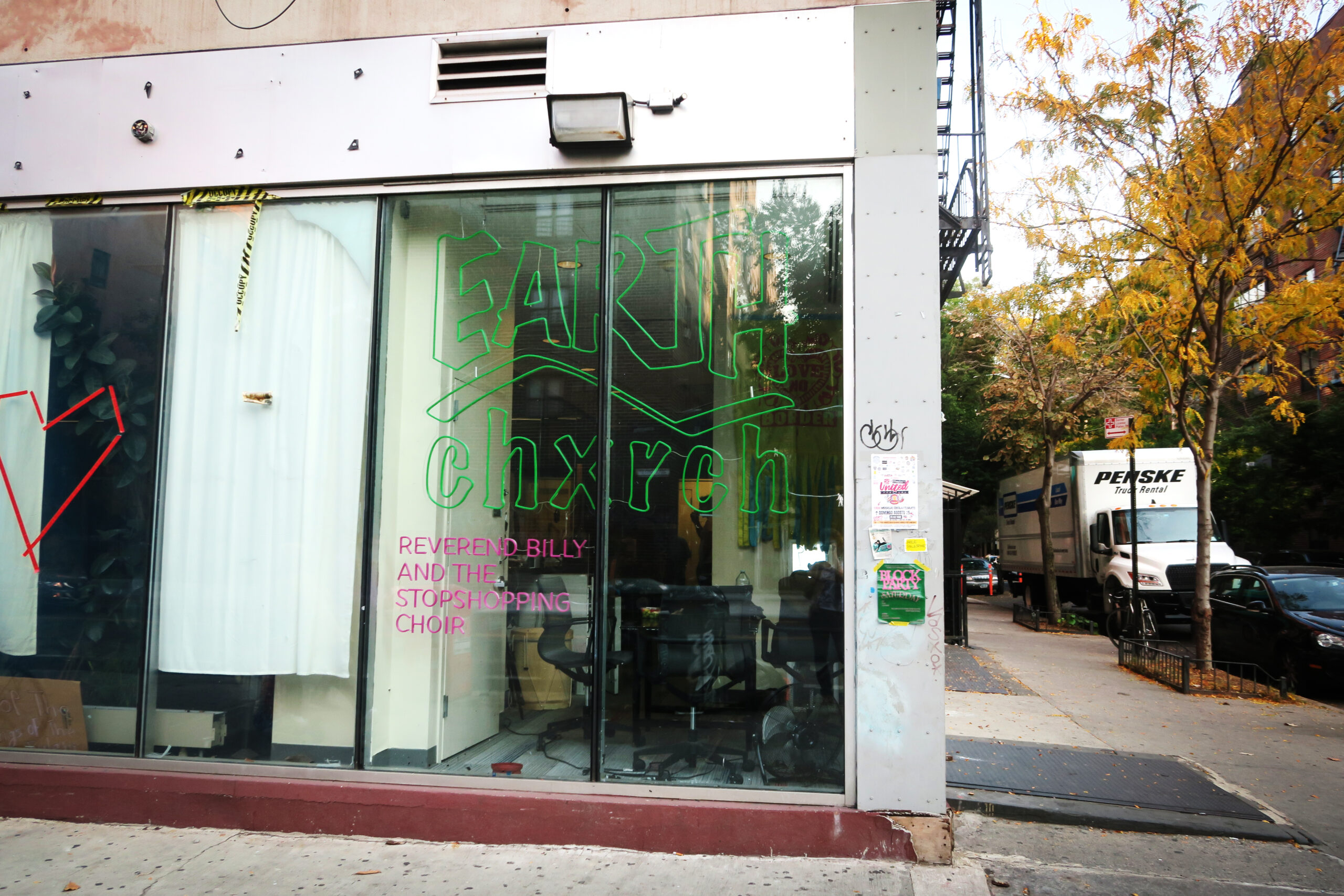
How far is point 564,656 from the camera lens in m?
5.06

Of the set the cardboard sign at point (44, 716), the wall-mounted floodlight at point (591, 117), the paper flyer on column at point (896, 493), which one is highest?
the wall-mounted floodlight at point (591, 117)

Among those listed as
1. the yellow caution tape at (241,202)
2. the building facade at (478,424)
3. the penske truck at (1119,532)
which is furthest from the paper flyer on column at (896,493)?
the penske truck at (1119,532)

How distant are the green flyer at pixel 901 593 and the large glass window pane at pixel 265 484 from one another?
125 inches

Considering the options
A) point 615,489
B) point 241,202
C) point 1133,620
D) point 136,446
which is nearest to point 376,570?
point 615,489

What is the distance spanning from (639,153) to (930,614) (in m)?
3.15

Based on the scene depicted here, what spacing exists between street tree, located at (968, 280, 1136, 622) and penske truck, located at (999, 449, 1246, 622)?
0.47m

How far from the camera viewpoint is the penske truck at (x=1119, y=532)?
15000 millimetres

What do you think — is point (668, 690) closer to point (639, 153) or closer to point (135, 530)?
point (639, 153)

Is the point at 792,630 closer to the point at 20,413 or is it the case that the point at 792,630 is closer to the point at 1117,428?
the point at 20,413

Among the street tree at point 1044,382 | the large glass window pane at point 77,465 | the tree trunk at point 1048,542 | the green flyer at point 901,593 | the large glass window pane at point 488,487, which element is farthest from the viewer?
the tree trunk at point 1048,542

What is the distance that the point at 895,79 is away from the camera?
16.0 feet

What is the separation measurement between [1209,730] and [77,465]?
942cm

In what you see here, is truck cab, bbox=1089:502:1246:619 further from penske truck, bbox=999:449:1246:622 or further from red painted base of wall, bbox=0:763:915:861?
red painted base of wall, bbox=0:763:915:861

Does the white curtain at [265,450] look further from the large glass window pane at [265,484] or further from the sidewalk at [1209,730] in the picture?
the sidewalk at [1209,730]
